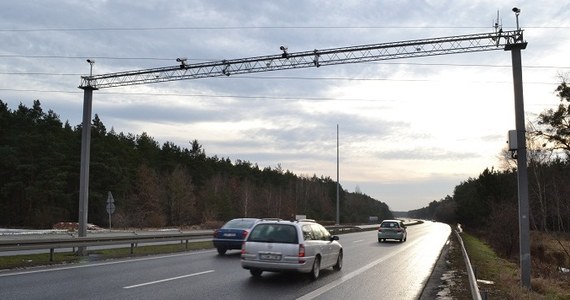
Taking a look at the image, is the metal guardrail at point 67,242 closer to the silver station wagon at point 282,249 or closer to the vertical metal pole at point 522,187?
the silver station wagon at point 282,249

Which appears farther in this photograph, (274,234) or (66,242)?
(66,242)

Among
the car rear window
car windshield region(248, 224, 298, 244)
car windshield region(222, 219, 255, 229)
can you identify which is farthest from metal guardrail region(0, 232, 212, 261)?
the car rear window

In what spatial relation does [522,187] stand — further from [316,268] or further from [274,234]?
[274,234]

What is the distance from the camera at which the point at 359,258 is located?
67.1 feet

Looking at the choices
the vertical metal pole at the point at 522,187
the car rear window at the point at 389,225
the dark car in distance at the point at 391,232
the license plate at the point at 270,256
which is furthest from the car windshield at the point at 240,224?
the car rear window at the point at 389,225

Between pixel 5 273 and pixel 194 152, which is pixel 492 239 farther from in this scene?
pixel 194 152

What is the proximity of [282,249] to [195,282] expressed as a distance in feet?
7.30

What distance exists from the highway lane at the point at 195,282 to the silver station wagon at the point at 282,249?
370 millimetres

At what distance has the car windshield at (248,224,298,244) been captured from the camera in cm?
1305

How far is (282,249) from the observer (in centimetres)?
1282

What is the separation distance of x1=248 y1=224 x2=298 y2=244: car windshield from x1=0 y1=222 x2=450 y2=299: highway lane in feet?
3.30

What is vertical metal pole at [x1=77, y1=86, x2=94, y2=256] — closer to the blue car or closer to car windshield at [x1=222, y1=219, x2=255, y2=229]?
the blue car

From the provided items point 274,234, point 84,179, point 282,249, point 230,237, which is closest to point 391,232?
point 230,237

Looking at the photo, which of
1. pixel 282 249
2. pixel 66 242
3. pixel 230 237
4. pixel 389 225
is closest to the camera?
pixel 282 249
